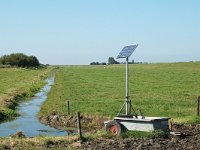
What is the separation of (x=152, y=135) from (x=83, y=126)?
7.87m

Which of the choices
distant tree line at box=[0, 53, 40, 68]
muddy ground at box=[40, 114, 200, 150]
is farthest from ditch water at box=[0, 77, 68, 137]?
distant tree line at box=[0, 53, 40, 68]

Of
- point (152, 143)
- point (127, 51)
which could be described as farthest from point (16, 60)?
point (152, 143)

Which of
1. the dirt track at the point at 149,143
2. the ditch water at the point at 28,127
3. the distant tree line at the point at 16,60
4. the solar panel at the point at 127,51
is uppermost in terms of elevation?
the distant tree line at the point at 16,60

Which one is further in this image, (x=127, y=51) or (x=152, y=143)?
(x=127, y=51)

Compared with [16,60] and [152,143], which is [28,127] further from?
[16,60]

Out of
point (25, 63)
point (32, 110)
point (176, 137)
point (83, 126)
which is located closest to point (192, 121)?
point (176, 137)

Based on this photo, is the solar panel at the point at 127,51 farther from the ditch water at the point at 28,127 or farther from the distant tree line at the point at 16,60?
the distant tree line at the point at 16,60

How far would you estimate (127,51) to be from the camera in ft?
69.3

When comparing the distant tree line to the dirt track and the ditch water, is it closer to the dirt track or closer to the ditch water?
the ditch water

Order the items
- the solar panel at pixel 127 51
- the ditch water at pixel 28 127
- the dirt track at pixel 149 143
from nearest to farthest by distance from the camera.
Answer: the dirt track at pixel 149 143
the solar panel at pixel 127 51
the ditch water at pixel 28 127

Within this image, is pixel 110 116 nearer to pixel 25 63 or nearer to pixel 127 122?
pixel 127 122

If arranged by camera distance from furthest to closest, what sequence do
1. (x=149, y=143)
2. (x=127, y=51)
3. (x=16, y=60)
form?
(x=16, y=60)
(x=127, y=51)
(x=149, y=143)

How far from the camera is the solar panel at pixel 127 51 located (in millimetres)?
20844

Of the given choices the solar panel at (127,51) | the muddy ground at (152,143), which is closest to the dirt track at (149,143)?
the muddy ground at (152,143)
